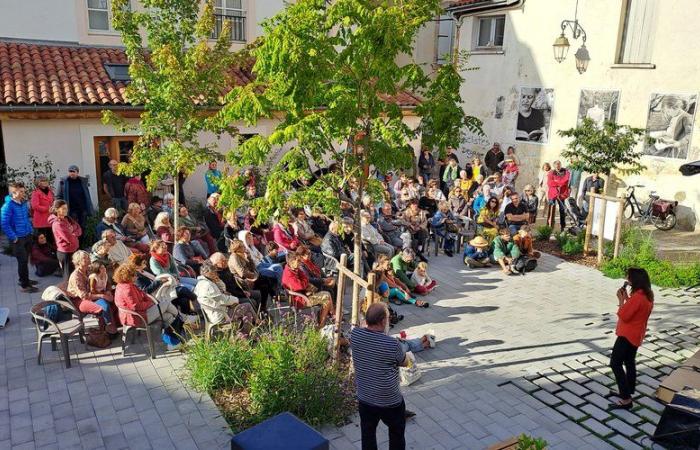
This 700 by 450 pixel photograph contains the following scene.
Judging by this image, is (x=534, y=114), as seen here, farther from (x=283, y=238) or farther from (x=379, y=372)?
(x=379, y=372)

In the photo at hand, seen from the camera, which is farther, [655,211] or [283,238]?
[655,211]

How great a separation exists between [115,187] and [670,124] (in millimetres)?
14797

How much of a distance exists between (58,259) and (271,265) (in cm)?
402

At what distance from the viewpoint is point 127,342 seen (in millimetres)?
8688

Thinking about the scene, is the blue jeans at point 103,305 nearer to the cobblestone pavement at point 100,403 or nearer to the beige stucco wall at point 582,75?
the cobblestone pavement at point 100,403

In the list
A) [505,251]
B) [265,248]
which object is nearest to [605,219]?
[505,251]

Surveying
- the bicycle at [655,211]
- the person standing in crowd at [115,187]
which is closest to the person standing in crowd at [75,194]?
the person standing in crowd at [115,187]

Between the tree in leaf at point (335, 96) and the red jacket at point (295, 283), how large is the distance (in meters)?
2.15

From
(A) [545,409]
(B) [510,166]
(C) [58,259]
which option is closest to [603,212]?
(B) [510,166]

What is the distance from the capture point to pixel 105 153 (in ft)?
48.9

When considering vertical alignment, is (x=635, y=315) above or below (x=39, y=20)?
below

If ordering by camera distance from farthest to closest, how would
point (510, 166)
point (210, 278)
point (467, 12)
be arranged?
point (467, 12)
point (510, 166)
point (210, 278)

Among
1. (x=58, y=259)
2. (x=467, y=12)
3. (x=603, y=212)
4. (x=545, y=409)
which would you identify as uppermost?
(x=467, y=12)

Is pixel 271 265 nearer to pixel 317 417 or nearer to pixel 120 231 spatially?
pixel 120 231
